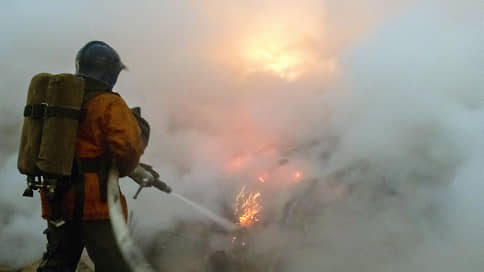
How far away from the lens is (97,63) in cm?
235

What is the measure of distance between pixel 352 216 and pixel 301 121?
2997 mm

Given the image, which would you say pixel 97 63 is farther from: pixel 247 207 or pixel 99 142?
pixel 247 207

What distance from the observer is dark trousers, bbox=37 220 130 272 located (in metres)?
2.02

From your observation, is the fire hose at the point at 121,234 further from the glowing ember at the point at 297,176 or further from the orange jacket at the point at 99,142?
the glowing ember at the point at 297,176

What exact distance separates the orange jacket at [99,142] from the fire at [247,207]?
3154mm

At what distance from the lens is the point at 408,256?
4.40 metres

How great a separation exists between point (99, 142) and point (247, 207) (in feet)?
11.6

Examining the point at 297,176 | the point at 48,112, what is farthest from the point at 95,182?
the point at 297,176

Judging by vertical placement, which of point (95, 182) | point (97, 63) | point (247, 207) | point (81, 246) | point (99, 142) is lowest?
point (81, 246)

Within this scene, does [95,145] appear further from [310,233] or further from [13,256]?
[310,233]

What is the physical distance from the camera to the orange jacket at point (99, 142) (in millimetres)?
2039

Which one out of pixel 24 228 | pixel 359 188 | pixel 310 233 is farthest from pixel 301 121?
pixel 24 228

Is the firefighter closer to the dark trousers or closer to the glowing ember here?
the dark trousers

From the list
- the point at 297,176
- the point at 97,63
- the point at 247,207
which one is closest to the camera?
the point at 97,63
